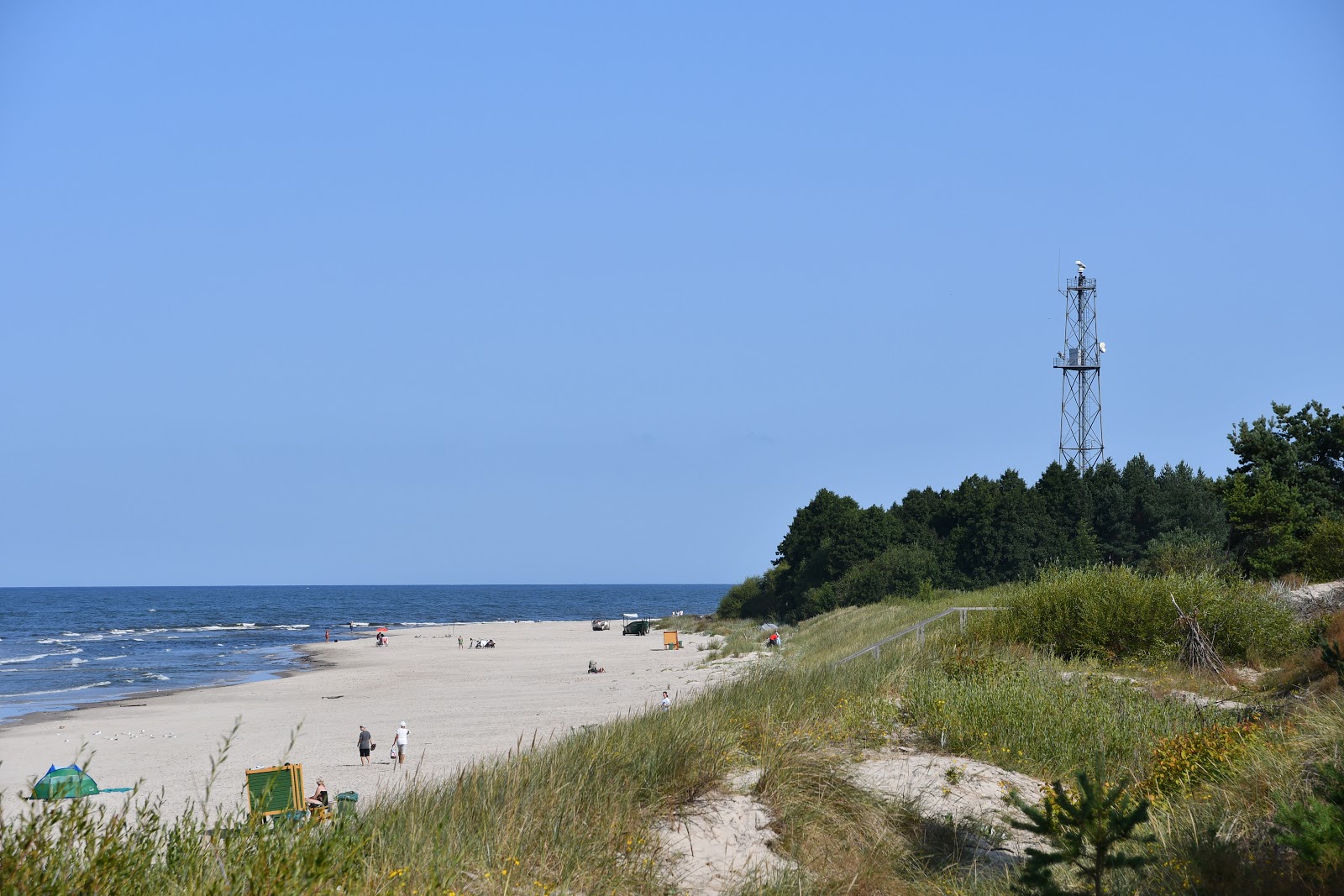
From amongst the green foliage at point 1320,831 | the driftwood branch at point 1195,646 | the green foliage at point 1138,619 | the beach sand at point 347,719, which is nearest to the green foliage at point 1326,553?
the green foliage at point 1138,619

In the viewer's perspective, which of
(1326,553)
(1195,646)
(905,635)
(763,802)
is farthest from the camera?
(1326,553)

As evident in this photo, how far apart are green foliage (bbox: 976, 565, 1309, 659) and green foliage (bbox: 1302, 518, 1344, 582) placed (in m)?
8.60

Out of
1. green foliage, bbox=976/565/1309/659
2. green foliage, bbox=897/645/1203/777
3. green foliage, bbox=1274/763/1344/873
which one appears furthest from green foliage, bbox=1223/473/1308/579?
green foliage, bbox=1274/763/1344/873

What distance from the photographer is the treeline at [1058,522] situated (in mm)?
35531

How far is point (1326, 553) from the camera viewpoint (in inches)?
1098

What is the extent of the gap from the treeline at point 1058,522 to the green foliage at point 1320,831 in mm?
27869

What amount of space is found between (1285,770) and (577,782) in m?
5.82

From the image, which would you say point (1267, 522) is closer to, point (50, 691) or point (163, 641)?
point (50, 691)

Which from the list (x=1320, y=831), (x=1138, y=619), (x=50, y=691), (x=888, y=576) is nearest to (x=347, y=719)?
(x=50, y=691)

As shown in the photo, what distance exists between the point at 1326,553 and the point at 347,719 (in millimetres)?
28096

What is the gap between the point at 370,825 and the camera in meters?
7.16

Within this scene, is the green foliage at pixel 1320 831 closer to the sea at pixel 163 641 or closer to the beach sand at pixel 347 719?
the beach sand at pixel 347 719

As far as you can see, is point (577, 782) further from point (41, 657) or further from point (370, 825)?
point (41, 657)

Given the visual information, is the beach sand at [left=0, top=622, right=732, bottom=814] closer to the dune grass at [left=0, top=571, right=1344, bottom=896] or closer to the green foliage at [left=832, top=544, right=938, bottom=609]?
the dune grass at [left=0, top=571, right=1344, bottom=896]
